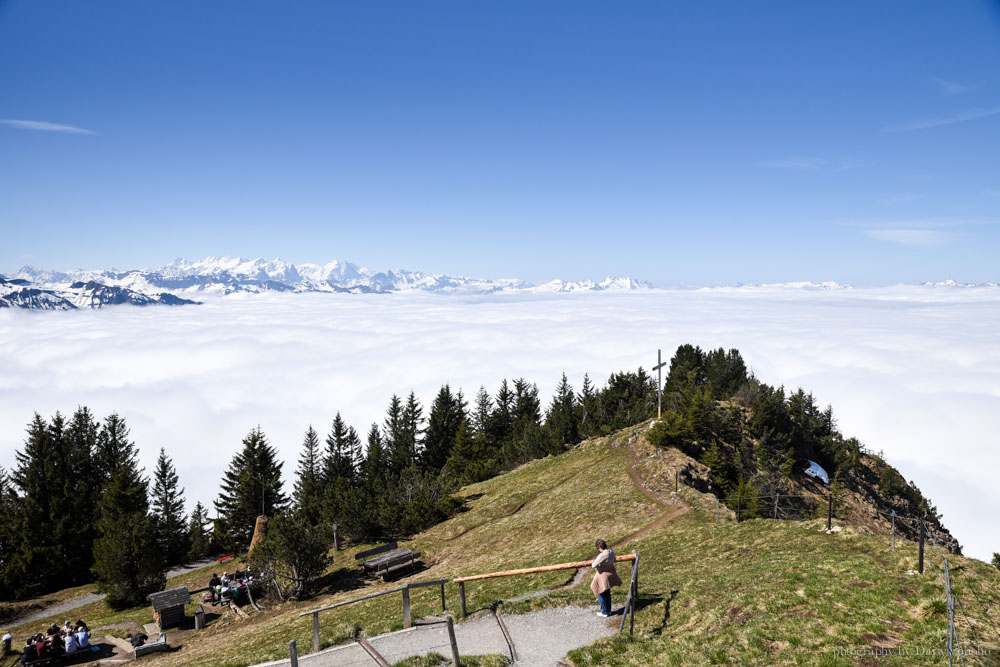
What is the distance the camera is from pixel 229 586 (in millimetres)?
27344

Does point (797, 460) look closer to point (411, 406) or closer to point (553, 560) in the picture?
point (553, 560)

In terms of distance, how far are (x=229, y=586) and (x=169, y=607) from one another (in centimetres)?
345

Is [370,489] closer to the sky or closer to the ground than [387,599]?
closer to the ground

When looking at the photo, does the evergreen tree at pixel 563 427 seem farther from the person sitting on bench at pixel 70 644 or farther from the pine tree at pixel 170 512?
the person sitting on bench at pixel 70 644

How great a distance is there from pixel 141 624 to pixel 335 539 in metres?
15.1

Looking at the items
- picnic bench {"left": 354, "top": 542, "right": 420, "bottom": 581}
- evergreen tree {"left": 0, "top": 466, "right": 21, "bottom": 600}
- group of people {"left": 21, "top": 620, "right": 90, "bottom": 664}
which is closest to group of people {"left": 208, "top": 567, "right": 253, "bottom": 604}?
picnic bench {"left": 354, "top": 542, "right": 420, "bottom": 581}

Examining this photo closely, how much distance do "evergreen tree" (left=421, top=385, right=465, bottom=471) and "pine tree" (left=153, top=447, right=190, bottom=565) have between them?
A: 39103 mm

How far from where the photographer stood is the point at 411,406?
95.8m

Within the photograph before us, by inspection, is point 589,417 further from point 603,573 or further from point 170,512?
point 603,573

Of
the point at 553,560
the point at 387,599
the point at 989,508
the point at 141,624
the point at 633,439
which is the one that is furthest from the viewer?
the point at 989,508

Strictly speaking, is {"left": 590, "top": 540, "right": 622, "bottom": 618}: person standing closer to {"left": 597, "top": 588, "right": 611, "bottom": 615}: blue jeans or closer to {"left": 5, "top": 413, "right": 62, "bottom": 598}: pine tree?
{"left": 597, "top": 588, "right": 611, "bottom": 615}: blue jeans

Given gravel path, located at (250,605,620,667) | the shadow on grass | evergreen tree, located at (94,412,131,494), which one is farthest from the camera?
evergreen tree, located at (94,412,131,494)

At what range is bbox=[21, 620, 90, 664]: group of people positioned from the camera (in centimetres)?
1888

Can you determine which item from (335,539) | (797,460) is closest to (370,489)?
(335,539)
